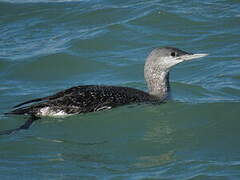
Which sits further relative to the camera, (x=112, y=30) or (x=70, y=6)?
(x=70, y=6)

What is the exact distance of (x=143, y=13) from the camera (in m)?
12.7

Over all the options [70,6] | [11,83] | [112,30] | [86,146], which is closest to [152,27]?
[112,30]

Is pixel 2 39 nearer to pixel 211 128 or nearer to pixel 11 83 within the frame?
pixel 11 83

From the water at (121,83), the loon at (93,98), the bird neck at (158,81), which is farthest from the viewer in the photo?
the bird neck at (158,81)

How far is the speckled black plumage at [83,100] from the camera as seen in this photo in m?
8.15

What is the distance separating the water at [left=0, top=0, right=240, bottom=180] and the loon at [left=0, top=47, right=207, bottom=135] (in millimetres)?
111

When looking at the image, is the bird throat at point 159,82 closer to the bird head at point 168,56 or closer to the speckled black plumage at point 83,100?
the bird head at point 168,56

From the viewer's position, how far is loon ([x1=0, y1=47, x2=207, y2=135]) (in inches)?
320

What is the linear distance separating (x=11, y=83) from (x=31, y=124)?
6.78 ft

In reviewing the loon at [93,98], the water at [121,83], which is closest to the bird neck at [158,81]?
the loon at [93,98]

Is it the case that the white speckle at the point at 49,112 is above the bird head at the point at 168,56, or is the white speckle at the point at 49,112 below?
→ below

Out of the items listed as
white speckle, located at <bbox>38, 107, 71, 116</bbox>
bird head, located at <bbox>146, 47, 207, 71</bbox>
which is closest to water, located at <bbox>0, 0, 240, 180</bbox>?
white speckle, located at <bbox>38, 107, 71, 116</bbox>

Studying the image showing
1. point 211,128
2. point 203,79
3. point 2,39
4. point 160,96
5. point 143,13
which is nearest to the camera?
point 211,128

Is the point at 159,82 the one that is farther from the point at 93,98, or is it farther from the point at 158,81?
the point at 93,98
